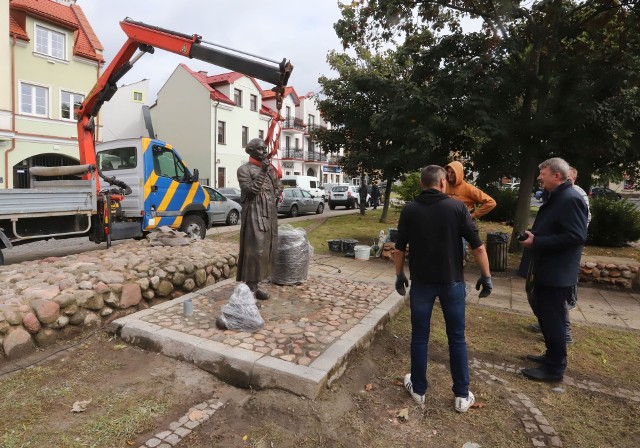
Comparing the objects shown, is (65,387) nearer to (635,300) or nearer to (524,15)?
(635,300)

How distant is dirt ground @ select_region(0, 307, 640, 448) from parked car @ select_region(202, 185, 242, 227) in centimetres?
1057

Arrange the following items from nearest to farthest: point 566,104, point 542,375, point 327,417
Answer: point 327,417 → point 542,375 → point 566,104

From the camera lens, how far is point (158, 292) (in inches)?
205

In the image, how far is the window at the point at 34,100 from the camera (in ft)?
59.5

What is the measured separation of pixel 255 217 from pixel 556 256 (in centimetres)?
309

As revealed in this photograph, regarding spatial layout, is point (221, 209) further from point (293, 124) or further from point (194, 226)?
point (293, 124)

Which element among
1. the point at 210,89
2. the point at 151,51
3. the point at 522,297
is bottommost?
the point at 522,297

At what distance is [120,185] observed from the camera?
8.70 metres

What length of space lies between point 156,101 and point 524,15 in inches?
1202

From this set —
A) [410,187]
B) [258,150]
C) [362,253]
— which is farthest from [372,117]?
[258,150]

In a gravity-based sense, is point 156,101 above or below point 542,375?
above

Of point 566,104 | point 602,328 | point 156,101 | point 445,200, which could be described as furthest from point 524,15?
point 156,101

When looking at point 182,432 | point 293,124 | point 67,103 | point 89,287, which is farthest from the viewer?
point 293,124

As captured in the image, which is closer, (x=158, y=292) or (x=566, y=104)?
(x=158, y=292)
